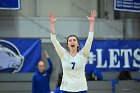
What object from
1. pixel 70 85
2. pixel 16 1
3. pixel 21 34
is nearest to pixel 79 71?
pixel 70 85

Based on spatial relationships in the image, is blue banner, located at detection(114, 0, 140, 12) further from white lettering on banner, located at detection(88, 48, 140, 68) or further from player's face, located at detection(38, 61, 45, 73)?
player's face, located at detection(38, 61, 45, 73)

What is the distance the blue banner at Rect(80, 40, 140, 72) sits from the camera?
1150 cm

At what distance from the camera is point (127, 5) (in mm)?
11453

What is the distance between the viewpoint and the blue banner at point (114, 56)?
453 inches

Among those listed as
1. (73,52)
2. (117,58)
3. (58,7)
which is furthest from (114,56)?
(73,52)

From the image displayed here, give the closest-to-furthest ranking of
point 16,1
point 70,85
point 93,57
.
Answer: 1. point 70,85
2. point 16,1
3. point 93,57

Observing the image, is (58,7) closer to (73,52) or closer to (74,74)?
(73,52)

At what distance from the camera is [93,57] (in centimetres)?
1150

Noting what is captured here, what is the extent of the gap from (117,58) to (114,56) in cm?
12

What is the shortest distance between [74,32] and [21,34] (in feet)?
5.43

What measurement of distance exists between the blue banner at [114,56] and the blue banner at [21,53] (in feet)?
5.35

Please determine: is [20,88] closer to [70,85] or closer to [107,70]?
[107,70]

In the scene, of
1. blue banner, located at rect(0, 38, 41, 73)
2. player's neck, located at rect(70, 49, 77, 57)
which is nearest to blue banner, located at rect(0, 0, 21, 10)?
blue banner, located at rect(0, 38, 41, 73)

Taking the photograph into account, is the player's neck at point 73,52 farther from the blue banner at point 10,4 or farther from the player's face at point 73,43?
the blue banner at point 10,4
